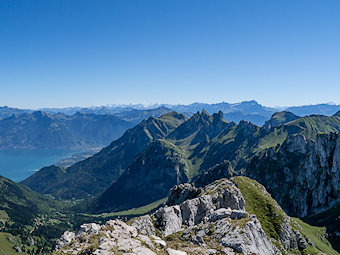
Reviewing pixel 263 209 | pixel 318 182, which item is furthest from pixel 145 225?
pixel 318 182

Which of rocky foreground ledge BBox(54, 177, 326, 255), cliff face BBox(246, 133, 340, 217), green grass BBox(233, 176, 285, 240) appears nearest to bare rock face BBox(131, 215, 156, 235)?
rocky foreground ledge BBox(54, 177, 326, 255)

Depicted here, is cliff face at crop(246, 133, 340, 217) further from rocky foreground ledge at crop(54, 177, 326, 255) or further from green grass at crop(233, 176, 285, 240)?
green grass at crop(233, 176, 285, 240)

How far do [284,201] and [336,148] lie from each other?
59.9 meters

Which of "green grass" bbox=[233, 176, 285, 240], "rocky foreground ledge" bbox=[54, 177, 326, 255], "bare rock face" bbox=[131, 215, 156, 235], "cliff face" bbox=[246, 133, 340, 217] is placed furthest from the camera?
"cliff face" bbox=[246, 133, 340, 217]

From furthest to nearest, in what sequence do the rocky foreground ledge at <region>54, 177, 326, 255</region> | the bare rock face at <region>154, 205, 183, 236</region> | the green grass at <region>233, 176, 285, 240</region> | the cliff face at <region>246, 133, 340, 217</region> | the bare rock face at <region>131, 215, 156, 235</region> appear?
the cliff face at <region>246, 133, 340, 217</region>
the green grass at <region>233, 176, 285, 240</region>
the bare rock face at <region>154, 205, 183, 236</region>
the bare rock face at <region>131, 215, 156, 235</region>
the rocky foreground ledge at <region>54, 177, 326, 255</region>

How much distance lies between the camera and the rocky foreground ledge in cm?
3462

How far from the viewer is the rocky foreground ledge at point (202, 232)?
1363 inches

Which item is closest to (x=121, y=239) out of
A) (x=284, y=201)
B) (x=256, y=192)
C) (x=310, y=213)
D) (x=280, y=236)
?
(x=280, y=236)

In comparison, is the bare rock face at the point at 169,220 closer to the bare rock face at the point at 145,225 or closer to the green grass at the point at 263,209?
the bare rock face at the point at 145,225

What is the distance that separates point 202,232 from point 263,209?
4122 centimetres

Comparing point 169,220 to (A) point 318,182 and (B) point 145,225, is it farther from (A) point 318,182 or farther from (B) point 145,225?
(A) point 318,182

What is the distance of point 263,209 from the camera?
80.4 meters

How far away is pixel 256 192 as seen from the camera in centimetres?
9062

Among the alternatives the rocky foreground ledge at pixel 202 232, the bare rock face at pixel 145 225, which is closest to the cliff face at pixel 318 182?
the rocky foreground ledge at pixel 202 232
